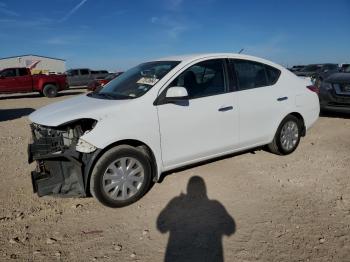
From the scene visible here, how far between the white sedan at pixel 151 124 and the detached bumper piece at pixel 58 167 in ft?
0.04

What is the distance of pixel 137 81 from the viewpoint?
4660 millimetres

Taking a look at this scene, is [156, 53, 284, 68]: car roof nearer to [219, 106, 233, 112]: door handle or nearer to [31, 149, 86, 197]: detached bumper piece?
[219, 106, 233, 112]: door handle

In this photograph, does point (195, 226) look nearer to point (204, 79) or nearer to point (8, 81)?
point (204, 79)

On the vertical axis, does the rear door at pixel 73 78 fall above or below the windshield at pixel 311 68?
above

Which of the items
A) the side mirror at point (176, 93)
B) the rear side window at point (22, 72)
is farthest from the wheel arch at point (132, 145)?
the rear side window at point (22, 72)

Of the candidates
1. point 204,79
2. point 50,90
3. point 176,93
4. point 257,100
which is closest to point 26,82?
point 50,90

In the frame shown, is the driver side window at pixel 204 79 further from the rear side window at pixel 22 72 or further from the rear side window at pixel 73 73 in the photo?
the rear side window at pixel 73 73

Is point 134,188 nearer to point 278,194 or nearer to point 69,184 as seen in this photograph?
point 69,184

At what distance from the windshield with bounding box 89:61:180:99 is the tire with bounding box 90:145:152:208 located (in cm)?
77

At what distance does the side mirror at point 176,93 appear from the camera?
407 centimetres

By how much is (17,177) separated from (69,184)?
1780mm

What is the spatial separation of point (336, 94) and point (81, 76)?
26.3m

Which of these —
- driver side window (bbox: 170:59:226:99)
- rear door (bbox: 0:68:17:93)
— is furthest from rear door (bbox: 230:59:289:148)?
rear door (bbox: 0:68:17:93)

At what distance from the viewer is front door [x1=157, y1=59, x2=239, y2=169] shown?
13.9ft
